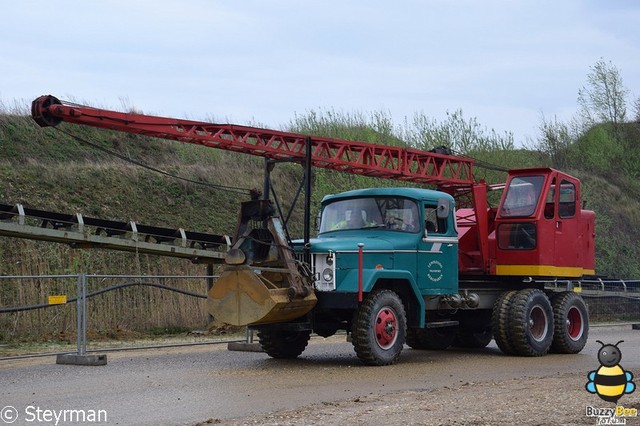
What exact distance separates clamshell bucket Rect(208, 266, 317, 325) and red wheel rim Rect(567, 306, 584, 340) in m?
6.96

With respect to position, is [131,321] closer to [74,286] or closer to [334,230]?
[74,286]

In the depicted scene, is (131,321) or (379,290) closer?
(379,290)

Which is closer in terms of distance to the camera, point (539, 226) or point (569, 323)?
point (539, 226)

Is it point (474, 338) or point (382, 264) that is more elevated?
point (382, 264)

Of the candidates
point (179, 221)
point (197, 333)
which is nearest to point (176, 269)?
point (179, 221)

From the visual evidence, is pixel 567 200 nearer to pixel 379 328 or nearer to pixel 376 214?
pixel 376 214

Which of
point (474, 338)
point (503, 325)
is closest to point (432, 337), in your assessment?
point (474, 338)

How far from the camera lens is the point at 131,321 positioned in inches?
907

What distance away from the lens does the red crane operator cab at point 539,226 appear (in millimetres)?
19109

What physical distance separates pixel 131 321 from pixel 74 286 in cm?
247

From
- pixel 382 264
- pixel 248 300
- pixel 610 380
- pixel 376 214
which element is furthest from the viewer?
pixel 376 214

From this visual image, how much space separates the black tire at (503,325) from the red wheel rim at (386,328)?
3.24m

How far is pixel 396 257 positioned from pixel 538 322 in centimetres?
407

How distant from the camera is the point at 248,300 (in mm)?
15062
